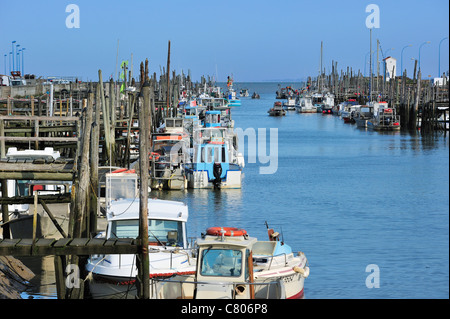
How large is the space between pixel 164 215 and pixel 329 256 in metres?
8.02

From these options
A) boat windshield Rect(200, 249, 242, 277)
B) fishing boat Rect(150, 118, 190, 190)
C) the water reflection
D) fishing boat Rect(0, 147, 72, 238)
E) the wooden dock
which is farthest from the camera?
fishing boat Rect(150, 118, 190, 190)

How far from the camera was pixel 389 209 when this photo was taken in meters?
34.4

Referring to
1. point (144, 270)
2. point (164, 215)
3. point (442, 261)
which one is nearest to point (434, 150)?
point (442, 261)

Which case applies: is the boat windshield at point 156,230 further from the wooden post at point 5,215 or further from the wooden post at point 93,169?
the wooden post at point 5,215

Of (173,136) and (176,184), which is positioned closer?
(176,184)

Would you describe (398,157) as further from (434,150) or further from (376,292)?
(376,292)

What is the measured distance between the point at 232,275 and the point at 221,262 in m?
0.35

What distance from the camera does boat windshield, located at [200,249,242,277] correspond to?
14.9 meters

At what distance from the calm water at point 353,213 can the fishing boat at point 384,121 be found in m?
15.3

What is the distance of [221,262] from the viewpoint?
15031mm

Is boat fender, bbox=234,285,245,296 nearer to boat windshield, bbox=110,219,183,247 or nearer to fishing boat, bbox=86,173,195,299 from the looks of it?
fishing boat, bbox=86,173,195,299

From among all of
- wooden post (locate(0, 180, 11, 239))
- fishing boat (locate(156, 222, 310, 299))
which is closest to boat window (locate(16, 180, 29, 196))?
wooden post (locate(0, 180, 11, 239))

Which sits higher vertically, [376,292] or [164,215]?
[164,215]
